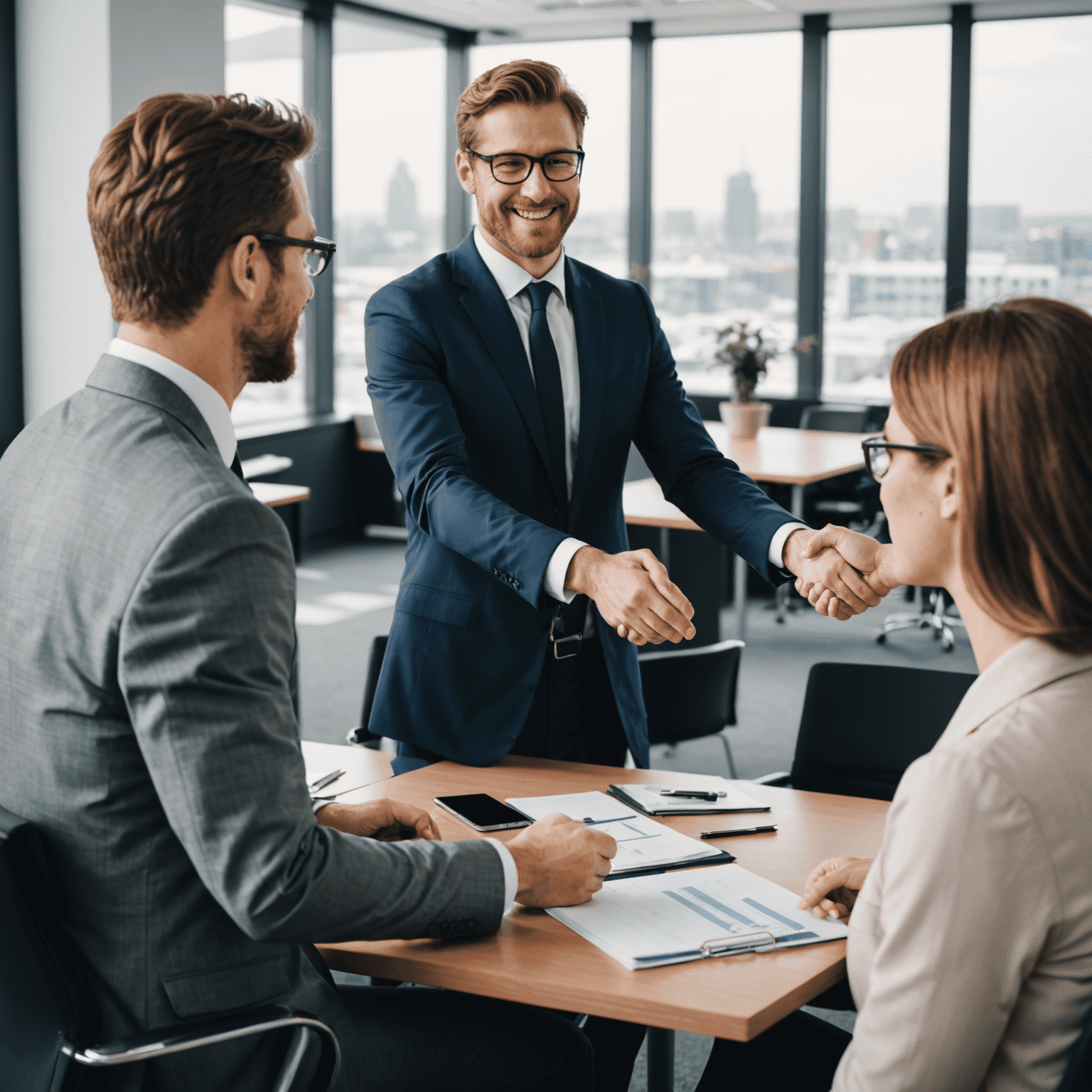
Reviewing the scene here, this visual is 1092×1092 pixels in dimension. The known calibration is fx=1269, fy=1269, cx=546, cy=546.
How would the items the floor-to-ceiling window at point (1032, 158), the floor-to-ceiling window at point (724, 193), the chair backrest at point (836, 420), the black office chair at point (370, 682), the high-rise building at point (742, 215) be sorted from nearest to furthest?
1. the black office chair at point (370, 682)
2. the chair backrest at point (836, 420)
3. the floor-to-ceiling window at point (1032, 158)
4. the floor-to-ceiling window at point (724, 193)
5. the high-rise building at point (742, 215)

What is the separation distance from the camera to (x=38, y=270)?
6.00 m

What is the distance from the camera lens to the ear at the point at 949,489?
1335 millimetres

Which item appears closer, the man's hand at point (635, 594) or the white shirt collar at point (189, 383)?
the white shirt collar at point (189, 383)

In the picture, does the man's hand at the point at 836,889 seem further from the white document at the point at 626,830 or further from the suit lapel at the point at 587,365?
the suit lapel at the point at 587,365

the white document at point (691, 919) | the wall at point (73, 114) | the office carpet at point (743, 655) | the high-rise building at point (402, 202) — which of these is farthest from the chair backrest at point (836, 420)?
the white document at point (691, 919)

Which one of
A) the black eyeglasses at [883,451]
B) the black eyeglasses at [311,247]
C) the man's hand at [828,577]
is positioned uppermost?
the black eyeglasses at [311,247]

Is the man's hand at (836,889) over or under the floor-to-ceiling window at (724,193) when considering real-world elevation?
under

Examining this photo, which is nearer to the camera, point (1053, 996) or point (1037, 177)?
point (1053, 996)

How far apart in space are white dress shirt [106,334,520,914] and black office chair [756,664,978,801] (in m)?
1.04

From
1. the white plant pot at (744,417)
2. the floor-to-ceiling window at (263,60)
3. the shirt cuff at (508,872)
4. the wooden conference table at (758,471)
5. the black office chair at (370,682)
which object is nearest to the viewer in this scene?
the shirt cuff at (508,872)

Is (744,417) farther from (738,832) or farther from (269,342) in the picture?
(269,342)

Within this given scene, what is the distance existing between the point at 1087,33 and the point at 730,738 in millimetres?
5635

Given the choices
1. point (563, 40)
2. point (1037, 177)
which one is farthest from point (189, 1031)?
point (563, 40)

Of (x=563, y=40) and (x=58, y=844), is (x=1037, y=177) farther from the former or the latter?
(x=58, y=844)
